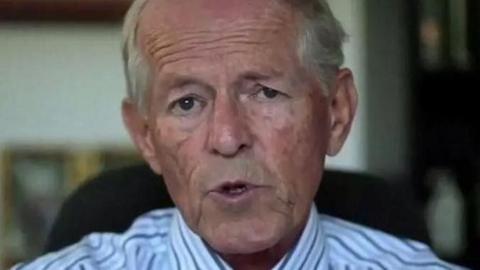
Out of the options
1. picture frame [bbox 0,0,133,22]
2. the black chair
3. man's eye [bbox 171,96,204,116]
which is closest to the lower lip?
man's eye [bbox 171,96,204,116]

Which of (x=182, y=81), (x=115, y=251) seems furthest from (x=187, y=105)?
(x=115, y=251)

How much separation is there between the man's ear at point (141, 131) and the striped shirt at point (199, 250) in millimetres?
82

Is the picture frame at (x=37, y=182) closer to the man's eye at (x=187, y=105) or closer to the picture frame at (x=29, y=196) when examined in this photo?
the picture frame at (x=29, y=196)

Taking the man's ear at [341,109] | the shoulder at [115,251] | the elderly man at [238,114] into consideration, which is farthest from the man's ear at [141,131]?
the man's ear at [341,109]

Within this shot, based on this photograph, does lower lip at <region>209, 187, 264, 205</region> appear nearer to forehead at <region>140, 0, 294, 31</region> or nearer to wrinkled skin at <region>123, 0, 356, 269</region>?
wrinkled skin at <region>123, 0, 356, 269</region>

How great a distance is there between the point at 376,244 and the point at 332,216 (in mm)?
125

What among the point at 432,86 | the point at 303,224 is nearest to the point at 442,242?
the point at 432,86

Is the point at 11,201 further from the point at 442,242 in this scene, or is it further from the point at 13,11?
the point at 442,242

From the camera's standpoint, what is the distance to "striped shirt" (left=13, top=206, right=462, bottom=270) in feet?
5.83

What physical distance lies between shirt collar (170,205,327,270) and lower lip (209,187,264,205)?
12 cm

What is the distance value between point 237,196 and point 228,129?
8cm

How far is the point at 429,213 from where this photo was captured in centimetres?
336

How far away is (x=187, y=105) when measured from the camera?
5.50ft

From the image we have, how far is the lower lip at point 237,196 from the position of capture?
1.64m
